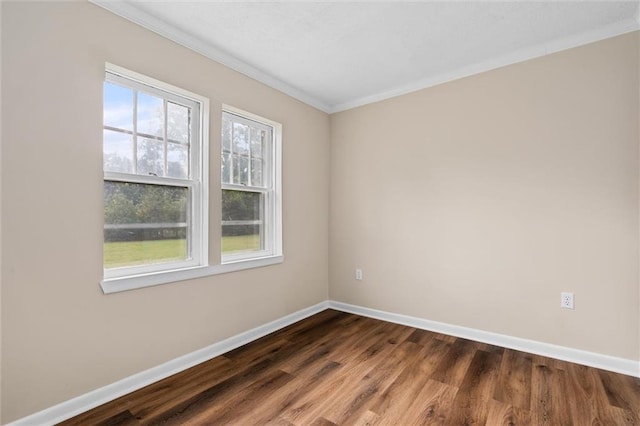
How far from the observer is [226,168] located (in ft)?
9.13

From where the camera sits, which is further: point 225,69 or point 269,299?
point 269,299

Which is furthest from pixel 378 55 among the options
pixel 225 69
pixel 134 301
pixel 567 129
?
pixel 134 301

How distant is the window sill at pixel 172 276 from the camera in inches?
76.2

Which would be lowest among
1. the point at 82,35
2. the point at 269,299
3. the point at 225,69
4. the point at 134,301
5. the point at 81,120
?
the point at 269,299

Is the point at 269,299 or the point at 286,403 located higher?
the point at 269,299

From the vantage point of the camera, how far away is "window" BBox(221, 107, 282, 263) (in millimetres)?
2795

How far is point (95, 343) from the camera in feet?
6.11

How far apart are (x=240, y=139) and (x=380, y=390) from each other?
2459mm

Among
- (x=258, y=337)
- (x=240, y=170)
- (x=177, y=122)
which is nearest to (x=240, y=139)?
(x=240, y=170)

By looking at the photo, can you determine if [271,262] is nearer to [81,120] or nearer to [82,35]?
[81,120]

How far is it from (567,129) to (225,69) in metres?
2.95

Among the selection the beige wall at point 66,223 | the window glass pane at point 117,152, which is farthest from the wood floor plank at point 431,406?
the window glass pane at point 117,152

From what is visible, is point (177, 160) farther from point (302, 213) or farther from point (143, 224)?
point (302, 213)

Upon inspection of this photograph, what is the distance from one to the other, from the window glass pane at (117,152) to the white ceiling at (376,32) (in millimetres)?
807
